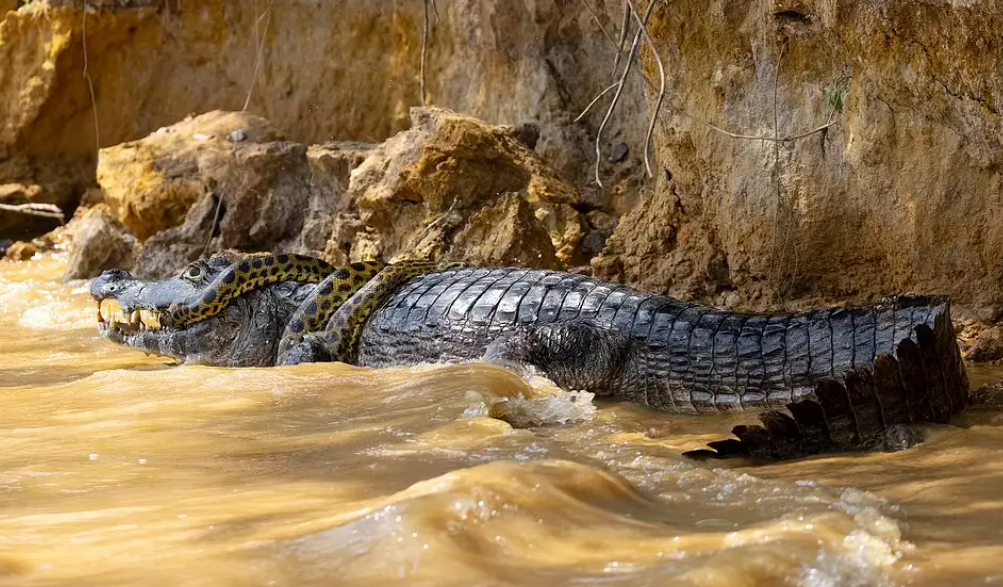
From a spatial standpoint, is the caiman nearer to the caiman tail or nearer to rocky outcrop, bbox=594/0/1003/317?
the caiman tail

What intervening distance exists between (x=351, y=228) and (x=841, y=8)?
14.3ft

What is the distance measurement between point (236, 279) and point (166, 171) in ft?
13.3

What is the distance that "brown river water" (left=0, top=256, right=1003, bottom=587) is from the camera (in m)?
1.88

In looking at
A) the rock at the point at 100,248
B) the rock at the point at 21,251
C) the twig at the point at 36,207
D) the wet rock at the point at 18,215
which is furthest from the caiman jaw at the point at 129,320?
the wet rock at the point at 18,215

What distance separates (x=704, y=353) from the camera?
4309mm

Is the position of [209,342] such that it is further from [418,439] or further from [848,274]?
[848,274]

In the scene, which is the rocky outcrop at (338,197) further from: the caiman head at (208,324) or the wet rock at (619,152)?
the caiman head at (208,324)

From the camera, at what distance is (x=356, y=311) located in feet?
17.9

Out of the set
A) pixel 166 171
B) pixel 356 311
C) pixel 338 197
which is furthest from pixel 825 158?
pixel 166 171

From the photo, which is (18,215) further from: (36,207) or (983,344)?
(983,344)

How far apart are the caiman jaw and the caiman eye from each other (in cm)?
29

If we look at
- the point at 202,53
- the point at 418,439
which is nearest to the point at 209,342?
the point at 418,439

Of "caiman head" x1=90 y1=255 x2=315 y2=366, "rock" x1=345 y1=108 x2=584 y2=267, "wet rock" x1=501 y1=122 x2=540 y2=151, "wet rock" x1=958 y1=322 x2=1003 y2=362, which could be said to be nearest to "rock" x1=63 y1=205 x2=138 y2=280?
"rock" x1=345 y1=108 x2=584 y2=267

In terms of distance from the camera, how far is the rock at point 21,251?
34.3ft
